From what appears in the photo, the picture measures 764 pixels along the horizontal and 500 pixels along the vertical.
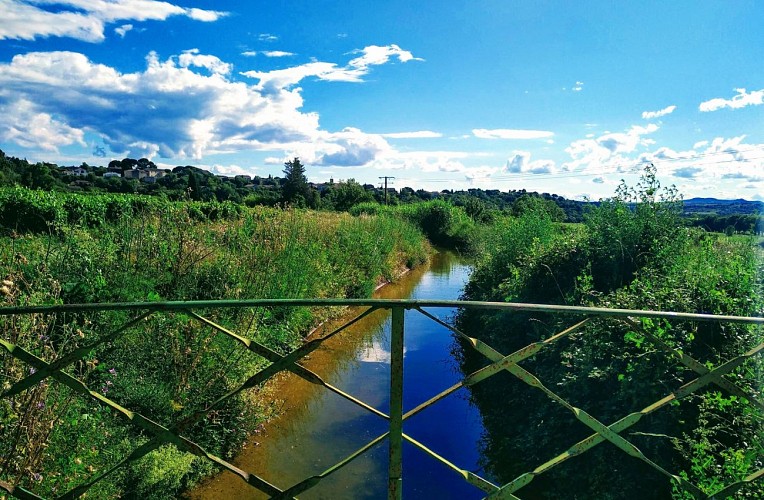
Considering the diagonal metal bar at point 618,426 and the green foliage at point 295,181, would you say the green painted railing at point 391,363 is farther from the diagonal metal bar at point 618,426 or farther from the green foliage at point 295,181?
the green foliage at point 295,181

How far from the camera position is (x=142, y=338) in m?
5.14

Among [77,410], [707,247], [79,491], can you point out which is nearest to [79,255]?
[77,410]

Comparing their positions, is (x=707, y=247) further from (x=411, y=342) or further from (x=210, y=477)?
(x=210, y=477)

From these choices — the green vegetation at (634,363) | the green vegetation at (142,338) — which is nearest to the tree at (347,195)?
the green vegetation at (142,338)

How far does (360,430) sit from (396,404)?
15.6ft

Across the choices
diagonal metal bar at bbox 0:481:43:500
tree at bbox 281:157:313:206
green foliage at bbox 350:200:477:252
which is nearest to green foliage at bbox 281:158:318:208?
tree at bbox 281:157:313:206

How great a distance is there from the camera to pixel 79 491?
75.4 inches

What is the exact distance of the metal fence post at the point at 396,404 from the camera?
1.72m

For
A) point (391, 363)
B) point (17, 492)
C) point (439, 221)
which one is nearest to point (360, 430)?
point (17, 492)

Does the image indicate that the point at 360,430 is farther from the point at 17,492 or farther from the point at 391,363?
the point at 391,363

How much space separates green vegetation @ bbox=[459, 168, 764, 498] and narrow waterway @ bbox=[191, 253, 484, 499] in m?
0.48

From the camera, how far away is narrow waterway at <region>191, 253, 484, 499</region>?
5.10m

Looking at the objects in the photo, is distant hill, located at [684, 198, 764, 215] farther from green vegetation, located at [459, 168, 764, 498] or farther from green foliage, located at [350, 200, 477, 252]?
green foliage, located at [350, 200, 477, 252]

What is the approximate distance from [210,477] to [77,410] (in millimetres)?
1654
